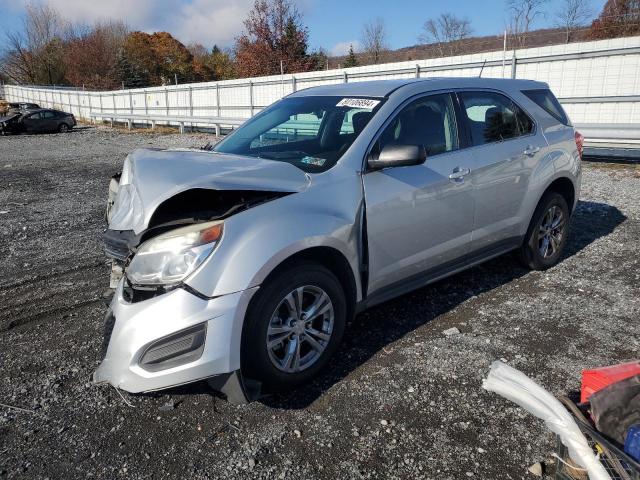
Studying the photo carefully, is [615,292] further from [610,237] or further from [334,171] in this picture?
[334,171]

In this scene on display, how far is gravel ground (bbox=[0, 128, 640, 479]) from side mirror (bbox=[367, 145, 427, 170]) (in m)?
1.30

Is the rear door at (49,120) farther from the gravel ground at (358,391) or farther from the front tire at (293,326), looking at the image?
the front tire at (293,326)

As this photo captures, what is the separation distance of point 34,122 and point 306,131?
2996 cm

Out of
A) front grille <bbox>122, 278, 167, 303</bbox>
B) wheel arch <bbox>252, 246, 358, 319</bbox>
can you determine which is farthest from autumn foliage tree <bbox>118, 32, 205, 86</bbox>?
front grille <bbox>122, 278, 167, 303</bbox>

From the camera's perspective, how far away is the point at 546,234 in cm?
516

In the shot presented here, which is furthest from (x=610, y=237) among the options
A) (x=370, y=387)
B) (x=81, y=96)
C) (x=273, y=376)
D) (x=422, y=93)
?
(x=81, y=96)

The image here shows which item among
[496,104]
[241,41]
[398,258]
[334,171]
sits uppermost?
[241,41]

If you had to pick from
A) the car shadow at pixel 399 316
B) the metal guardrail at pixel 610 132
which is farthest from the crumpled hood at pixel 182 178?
the metal guardrail at pixel 610 132

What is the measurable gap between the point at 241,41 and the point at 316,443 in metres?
50.9

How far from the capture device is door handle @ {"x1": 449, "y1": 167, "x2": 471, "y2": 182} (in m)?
3.93

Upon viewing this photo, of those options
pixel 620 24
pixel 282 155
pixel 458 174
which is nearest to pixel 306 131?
pixel 282 155

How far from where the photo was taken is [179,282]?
2676 millimetres

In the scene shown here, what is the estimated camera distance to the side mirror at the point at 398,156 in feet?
10.9

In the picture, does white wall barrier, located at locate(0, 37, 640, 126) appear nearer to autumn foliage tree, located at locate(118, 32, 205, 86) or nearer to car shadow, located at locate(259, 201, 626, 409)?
car shadow, located at locate(259, 201, 626, 409)
